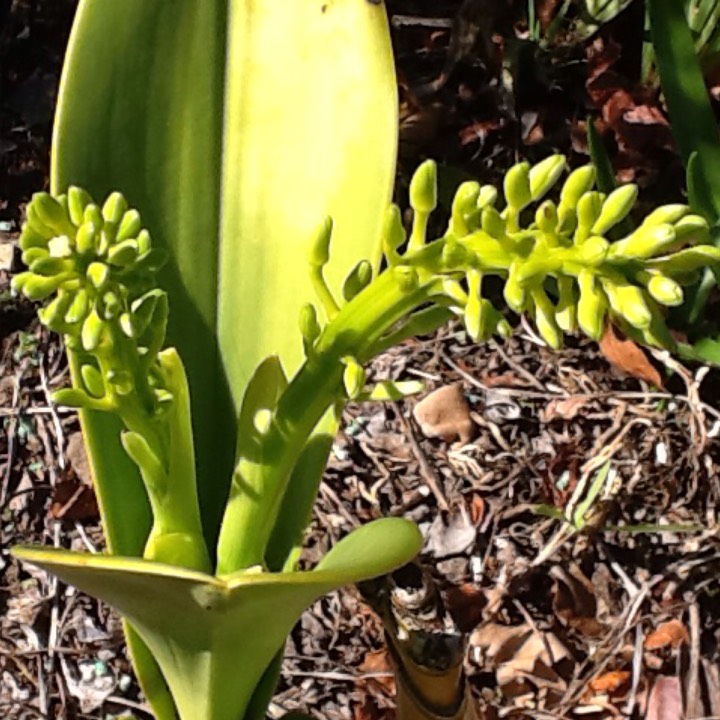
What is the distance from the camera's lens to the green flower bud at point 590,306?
0.54 meters

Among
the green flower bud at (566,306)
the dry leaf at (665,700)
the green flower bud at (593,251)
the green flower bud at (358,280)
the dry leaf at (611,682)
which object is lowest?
the dry leaf at (665,700)

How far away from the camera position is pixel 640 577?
4.28 ft

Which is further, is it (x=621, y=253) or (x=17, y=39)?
(x=17, y=39)

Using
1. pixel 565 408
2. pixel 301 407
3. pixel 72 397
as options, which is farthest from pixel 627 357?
pixel 72 397

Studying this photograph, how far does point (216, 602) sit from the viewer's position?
613mm

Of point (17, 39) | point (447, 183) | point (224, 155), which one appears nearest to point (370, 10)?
point (224, 155)

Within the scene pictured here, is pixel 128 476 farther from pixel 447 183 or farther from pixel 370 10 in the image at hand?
pixel 447 183

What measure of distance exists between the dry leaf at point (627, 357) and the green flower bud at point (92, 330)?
0.94 meters

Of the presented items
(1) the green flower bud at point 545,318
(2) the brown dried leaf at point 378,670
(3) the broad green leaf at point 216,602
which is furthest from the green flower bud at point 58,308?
(2) the brown dried leaf at point 378,670

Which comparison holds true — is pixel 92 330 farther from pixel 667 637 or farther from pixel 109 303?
pixel 667 637

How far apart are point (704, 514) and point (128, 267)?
916mm

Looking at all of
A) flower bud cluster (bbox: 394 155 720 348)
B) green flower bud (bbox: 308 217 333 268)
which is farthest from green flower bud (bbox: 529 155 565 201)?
green flower bud (bbox: 308 217 333 268)

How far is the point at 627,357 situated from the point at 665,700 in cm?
40

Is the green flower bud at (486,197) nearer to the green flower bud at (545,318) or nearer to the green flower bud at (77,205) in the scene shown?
the green flower bud at (545,318)
